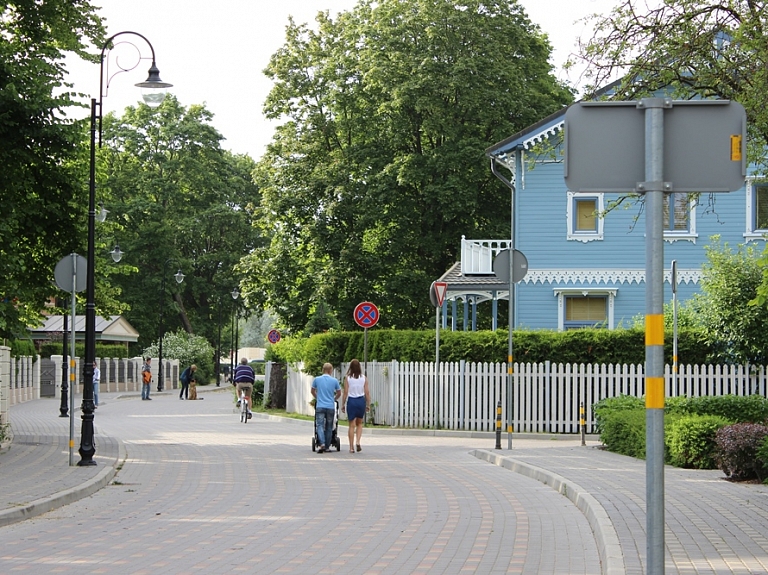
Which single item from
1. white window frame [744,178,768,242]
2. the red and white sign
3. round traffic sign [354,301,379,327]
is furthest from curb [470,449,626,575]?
white window frame [744,178,768,242]

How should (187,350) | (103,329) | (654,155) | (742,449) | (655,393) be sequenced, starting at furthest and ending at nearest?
(187,350) < (103,329) < (742,449) < (654,155) < (655,393)

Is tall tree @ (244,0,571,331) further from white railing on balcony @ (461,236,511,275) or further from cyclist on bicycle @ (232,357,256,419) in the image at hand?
cyclist on bicycle @ (232,357,256,419)

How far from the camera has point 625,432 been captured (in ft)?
66.9

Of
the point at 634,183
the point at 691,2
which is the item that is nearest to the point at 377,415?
the point at 691,2

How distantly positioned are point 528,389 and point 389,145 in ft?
67.9

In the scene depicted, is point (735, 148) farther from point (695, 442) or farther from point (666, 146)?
point (695, 442)

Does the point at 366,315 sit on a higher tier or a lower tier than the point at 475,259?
lower

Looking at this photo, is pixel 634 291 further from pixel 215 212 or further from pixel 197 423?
pixel 215 212

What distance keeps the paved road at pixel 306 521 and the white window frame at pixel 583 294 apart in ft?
49.8

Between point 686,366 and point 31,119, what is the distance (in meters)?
15.9

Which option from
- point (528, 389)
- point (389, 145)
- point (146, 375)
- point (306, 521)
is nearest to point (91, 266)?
point (306, 521)

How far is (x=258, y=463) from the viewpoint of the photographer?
19.7 meters

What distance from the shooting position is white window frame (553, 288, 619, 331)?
1432 inches

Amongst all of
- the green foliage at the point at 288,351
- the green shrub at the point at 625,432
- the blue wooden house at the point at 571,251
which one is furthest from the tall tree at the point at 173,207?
the green shrub at the point at 625,432
